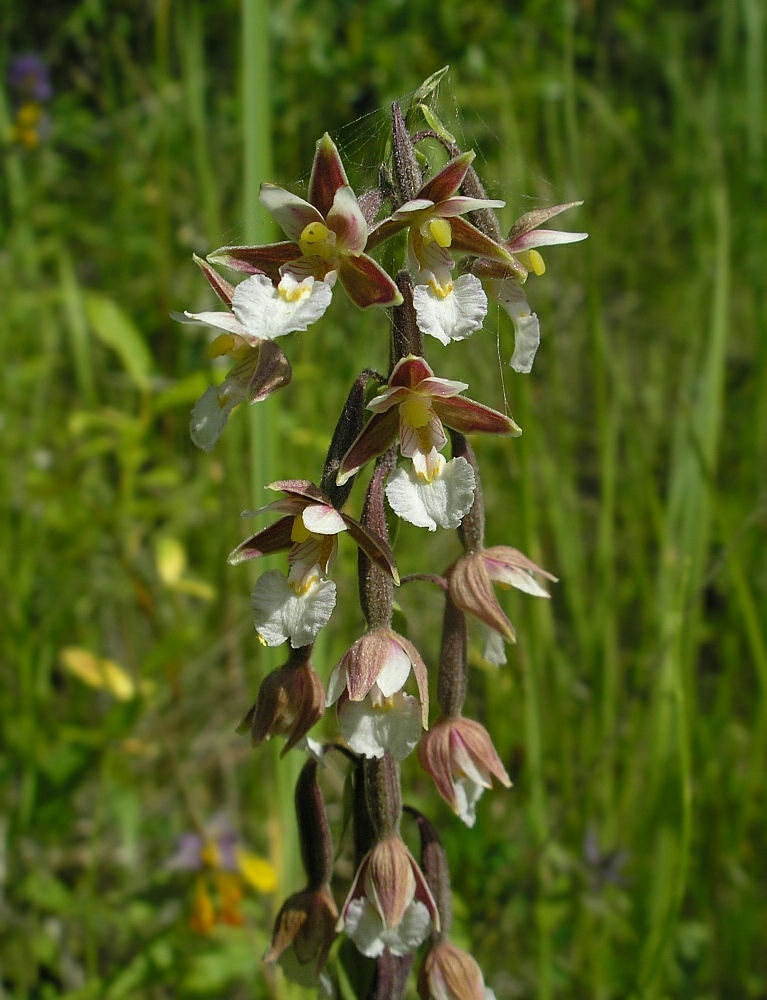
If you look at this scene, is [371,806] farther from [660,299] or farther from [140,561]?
[660,299]

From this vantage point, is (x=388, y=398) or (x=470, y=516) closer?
(x=388, y=398)

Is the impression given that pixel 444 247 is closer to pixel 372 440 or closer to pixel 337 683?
pixel 372 440

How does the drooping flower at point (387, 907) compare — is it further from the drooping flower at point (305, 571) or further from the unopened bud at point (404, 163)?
the unopened bud at point (404, 163)

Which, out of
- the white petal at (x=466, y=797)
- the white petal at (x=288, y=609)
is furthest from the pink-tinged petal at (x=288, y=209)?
the white petal at (x=466, y=797)

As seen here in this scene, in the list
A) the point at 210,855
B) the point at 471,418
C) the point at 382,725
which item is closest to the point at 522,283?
the point at 471,418

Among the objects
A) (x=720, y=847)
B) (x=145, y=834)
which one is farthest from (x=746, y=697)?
(x=145, y=834)

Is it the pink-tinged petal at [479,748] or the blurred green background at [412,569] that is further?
the blurred green background at [412,569]

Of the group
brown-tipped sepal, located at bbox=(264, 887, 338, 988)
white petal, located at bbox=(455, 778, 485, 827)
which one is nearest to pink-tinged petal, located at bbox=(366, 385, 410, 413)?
white petal, located at bbox=(455, 778, 485, 827)
